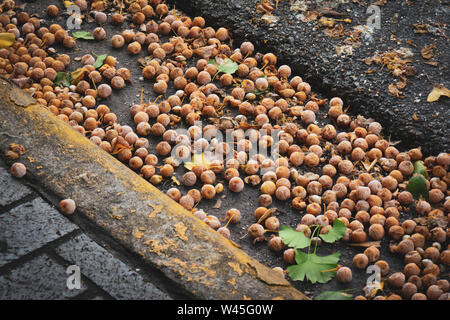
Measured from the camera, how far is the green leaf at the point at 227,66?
316 centimetres

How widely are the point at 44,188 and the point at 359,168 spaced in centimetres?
174

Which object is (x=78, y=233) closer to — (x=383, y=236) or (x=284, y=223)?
(x=284, y=223)

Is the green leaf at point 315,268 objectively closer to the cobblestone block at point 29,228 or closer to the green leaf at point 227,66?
the cobblestone block at point 29,228

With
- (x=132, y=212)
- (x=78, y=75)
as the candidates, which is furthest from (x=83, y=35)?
(x=132, y=212)

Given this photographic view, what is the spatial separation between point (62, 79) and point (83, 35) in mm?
470

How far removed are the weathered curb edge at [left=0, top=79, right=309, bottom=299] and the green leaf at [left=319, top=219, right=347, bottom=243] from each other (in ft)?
1.42

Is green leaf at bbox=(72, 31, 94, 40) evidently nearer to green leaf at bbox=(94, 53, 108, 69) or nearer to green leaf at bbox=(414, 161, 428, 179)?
green leaf at bbox=(94, 53, 108, 69)

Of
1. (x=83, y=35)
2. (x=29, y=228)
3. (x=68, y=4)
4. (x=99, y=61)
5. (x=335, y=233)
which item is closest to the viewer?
(x=29, y=228)

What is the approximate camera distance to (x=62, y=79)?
→ 3.10 metres

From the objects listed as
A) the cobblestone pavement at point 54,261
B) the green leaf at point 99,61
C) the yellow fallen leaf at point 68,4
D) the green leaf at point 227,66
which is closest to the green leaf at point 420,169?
the green leaf at point 227,66

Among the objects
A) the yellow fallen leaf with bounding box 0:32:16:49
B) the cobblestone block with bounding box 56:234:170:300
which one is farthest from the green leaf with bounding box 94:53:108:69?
the cobblestone block with bounding box 56:234:170:300

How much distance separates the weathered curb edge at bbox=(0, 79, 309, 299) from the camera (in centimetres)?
190

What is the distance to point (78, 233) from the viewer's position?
2.01 metres

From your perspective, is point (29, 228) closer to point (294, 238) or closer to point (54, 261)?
point (54, 261)
